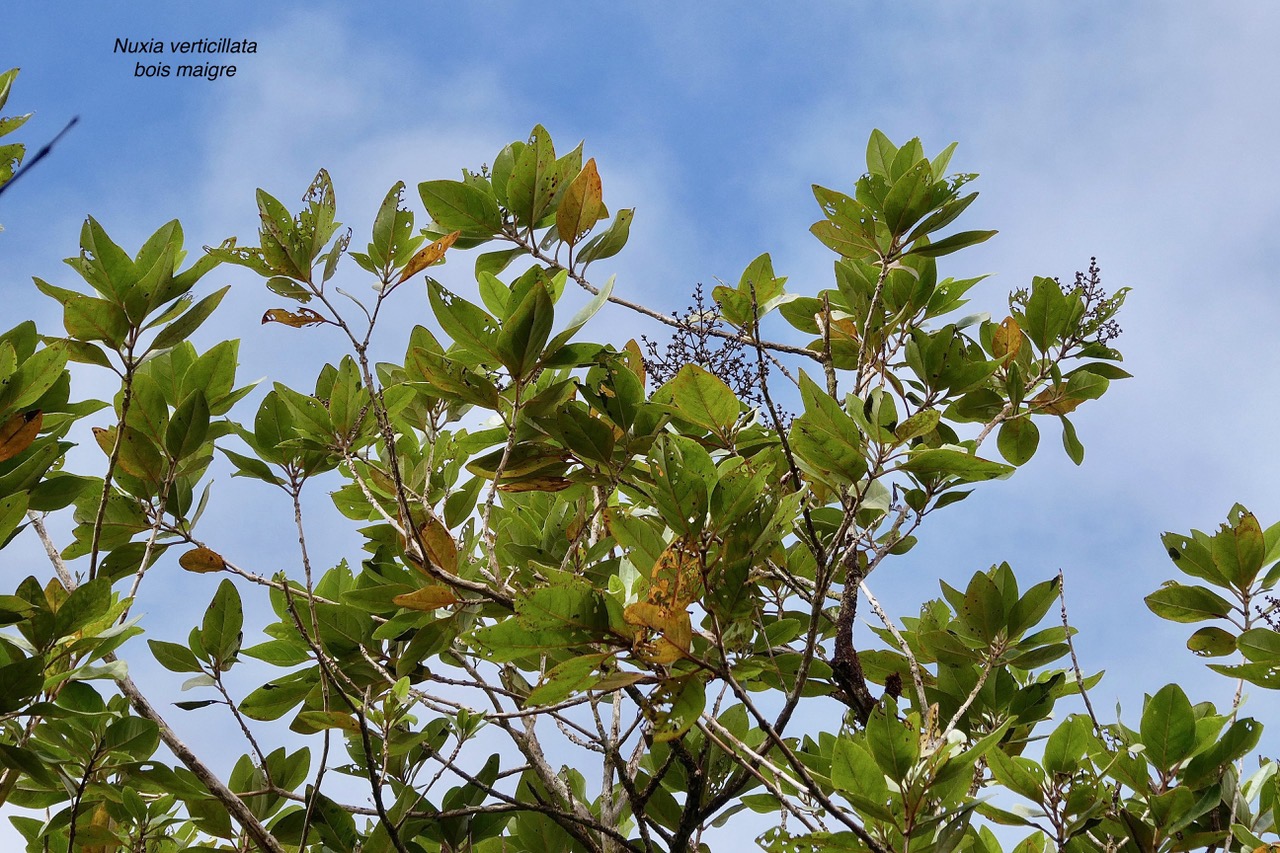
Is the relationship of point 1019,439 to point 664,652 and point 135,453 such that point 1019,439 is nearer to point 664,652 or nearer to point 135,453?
point 664,652

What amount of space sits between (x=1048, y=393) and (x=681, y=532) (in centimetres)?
176

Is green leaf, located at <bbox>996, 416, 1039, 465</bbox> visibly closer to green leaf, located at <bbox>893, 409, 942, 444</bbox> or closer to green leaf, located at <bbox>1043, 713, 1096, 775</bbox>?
green leaf, located at <bbox>1043, 713, 1096, 775</bbox>

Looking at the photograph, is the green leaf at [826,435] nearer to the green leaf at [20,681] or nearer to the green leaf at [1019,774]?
the green leaf at [1019,774]

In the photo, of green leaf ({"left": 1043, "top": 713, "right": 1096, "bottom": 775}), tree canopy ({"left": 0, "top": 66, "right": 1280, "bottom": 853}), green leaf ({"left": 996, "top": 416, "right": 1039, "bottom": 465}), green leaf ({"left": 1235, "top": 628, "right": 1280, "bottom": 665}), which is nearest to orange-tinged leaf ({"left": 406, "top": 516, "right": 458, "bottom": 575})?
tree canopy ({"left": 0, "top": 66, "right": 1280, "bottom": 853})

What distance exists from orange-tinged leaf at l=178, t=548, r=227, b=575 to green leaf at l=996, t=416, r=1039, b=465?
2.25 m

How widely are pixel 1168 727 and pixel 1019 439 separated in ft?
3.39

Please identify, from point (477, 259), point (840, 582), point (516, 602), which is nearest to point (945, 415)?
point (840, 582)

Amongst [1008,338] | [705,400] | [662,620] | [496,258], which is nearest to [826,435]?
[705,400]

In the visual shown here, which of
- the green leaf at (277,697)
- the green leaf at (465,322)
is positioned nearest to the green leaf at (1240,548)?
the green leaf at (465,322)

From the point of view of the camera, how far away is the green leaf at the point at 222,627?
2672mm

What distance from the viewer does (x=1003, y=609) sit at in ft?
8.85

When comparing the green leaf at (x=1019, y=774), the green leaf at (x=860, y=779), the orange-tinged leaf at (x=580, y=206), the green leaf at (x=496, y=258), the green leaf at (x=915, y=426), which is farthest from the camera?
the green leaf at (x=496, y=258)

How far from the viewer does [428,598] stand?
2.18 meters

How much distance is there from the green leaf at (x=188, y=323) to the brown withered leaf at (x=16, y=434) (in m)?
0.37
